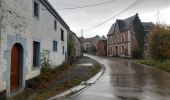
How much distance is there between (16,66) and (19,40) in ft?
3.90

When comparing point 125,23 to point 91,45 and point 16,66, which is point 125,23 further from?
point 16,66

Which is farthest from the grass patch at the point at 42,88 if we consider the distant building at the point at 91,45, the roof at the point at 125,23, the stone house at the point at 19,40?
the distant building at the point at 91,45

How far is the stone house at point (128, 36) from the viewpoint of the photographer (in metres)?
51.0

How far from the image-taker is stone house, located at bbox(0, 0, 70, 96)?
8.98 m

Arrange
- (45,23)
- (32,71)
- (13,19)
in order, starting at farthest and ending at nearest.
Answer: (45,23) < (32,71) < (13,19)

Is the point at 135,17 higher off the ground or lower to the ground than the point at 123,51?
higher

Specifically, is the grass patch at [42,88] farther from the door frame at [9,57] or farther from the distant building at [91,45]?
the distant building at [91,45]

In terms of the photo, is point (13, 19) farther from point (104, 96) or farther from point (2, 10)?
point (104, 96)

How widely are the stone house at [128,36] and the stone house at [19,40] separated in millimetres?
37552

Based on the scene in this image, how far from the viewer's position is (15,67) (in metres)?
10.6

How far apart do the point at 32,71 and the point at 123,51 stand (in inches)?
1758

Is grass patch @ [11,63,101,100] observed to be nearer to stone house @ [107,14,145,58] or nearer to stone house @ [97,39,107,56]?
stone house @ [107,14,145,58]

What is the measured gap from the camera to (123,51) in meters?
55.9

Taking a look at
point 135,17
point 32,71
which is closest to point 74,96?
point 32,71
